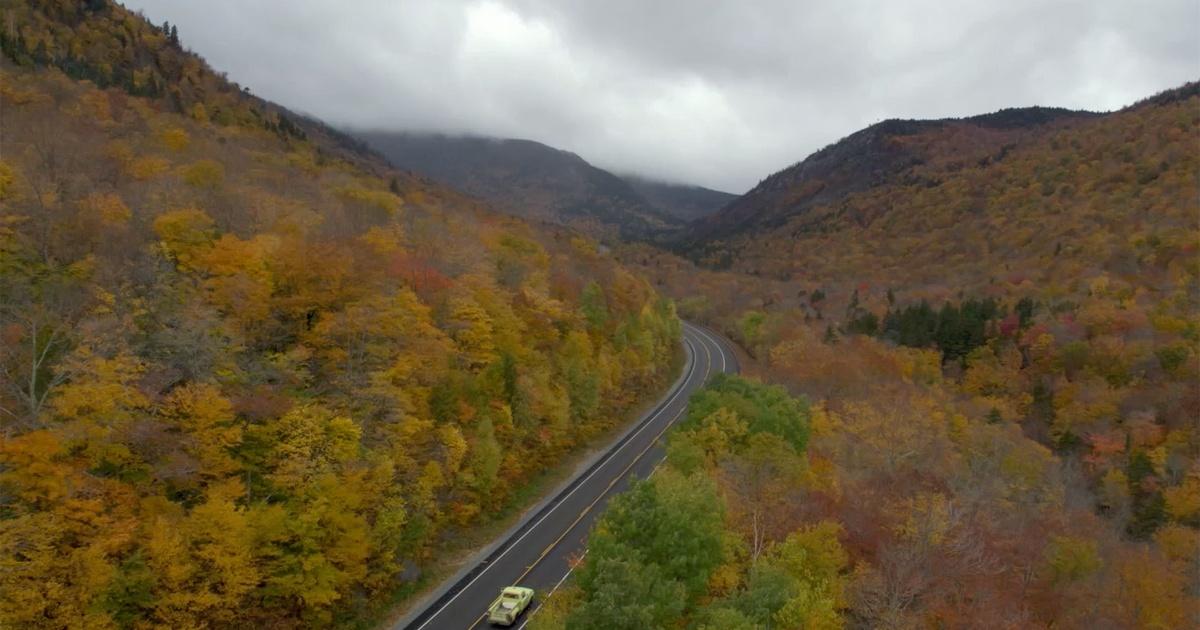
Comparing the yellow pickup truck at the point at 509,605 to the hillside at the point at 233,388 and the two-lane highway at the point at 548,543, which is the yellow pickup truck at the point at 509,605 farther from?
the hillside at the point at 233,388

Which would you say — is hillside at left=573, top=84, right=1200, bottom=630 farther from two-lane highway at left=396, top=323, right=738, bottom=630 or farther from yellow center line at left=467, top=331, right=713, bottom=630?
yellow center line at left=467, top=331, right=713, bottom=630

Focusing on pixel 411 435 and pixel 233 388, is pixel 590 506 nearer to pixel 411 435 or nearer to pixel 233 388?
pixel 411 435

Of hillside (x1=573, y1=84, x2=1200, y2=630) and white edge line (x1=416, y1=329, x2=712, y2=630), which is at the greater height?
hillside (x1=573, y1=84, x2=1200, y2=630)

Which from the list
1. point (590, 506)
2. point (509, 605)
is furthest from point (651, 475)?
point (590, 506)

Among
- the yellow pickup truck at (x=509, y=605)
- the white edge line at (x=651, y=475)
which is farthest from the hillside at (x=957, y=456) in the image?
the yellow pickup truck at (x=509, y=605)

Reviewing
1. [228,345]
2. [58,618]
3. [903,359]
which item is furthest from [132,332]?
[903,359]

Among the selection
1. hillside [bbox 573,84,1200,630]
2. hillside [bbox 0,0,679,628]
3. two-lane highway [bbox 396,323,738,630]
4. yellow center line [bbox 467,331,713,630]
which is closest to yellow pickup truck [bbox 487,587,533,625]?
two-lane highway [bbox 396,323,738,630]
